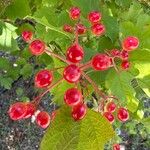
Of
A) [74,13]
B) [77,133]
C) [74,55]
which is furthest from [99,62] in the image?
[74,13]

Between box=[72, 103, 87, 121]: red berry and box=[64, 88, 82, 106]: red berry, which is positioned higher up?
box=[64, 88, 82, 106]: red berry

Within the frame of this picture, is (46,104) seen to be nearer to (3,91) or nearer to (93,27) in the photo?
(3,91)

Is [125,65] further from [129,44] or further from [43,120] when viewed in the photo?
[43,120]

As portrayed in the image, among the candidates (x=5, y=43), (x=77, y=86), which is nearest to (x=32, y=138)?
(x=5, y=43)

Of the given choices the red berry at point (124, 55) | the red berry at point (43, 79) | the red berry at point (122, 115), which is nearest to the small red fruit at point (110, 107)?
the red berry at point (122, 115)

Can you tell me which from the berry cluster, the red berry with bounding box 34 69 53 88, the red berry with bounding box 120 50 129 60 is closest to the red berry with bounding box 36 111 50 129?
the berry cluster

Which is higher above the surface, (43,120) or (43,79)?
(43,79)

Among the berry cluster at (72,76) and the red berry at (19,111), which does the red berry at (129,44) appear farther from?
the red berry at (19,111)

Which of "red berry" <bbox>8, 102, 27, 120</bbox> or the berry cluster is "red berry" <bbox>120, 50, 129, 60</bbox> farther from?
"red berry" <bbox>8, 102, 27, 120</bbox>
